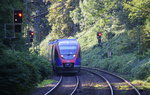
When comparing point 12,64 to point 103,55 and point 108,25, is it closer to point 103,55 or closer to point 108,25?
point 103,55

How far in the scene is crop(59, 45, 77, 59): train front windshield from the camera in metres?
26.4

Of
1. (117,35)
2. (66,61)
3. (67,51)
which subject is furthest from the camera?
(117,35)

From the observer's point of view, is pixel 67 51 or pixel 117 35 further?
pixel 117 35

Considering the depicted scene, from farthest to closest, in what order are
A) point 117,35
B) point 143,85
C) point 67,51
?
point 117,35, point 67,51, point 143,85

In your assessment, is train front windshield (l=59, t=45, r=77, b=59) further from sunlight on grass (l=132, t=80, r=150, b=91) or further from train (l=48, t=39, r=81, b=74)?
sunlight on grass (l=132, t=80, r=150, b=91)

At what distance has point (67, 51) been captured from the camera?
26.6 meters

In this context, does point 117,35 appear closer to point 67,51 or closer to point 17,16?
point 67,51

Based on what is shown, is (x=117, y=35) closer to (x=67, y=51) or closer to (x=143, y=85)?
(x=67, y=51)

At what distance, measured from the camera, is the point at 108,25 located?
45.6m

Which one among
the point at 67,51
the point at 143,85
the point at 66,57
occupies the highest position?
the point at 67,51

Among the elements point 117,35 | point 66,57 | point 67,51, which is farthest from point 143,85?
point 117,35

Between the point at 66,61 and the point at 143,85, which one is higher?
the point at 66,61

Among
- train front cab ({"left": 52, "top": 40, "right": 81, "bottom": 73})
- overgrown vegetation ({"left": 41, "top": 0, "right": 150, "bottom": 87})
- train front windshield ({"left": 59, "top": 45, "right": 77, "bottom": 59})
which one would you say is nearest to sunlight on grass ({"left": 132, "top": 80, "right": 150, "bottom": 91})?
overgrown vegetation ({"left": 41, "top": 0, "right": 150, "bottom": 87})

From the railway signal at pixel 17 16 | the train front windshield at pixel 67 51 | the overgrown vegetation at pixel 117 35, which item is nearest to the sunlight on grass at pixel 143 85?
the overgrown vegetation at pixel 117 35
